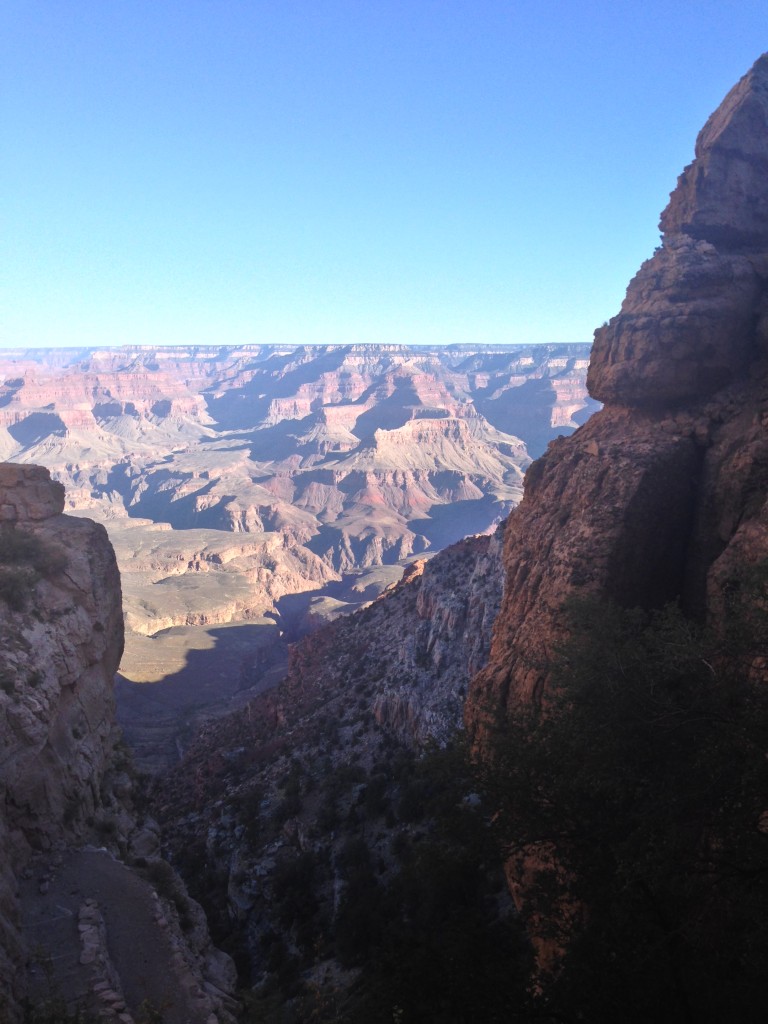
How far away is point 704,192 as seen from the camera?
25.9m

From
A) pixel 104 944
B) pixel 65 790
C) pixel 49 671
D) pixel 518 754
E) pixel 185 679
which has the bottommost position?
pixel 185 679

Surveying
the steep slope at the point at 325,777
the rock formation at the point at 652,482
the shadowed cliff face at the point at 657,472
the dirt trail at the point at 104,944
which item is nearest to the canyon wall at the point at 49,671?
the dirt trail at the point at 104,944

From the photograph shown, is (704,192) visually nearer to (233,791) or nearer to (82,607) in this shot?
(82,607)

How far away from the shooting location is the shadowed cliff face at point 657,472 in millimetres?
16656

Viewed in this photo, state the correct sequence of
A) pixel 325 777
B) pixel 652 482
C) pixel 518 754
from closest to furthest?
pixel 518 754 < pixel 652 482 < pixel 325 777

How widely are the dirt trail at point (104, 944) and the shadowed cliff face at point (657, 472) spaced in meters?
9.27

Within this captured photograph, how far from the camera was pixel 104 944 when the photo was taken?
1670cm

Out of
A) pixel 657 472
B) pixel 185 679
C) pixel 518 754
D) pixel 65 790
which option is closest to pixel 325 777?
pixel 65 790

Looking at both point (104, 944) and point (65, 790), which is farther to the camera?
point (65, 790)

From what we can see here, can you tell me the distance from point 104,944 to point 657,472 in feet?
57.6

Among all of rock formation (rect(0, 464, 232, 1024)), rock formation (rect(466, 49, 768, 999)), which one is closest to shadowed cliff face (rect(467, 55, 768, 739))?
rock formation (rect(466, 49, 768, 999))

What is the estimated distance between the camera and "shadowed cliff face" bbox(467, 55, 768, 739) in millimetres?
16656

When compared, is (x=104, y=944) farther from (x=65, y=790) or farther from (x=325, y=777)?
(x=325, y=777)

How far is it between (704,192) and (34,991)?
101 feet
